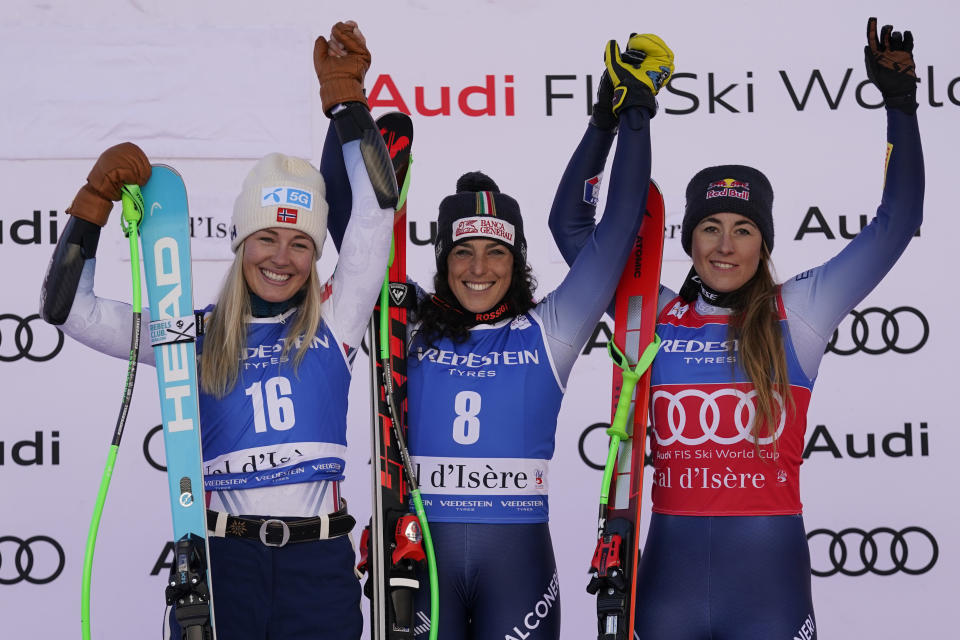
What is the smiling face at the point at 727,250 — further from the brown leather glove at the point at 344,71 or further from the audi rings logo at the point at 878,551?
the audi rings logo at the point at 878,551

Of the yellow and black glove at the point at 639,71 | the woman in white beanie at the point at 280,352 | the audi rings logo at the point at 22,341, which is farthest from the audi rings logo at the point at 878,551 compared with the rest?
the audi rings logo at the point at 22,341

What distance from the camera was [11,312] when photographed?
3971 mm

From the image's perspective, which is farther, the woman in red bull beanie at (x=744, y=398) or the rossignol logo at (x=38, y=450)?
the rossignol logo at (x=38, y=450)

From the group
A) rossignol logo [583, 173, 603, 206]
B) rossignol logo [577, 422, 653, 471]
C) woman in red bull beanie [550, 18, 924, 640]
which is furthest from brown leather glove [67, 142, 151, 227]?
rossignol logo [577, 422, 653, 471]

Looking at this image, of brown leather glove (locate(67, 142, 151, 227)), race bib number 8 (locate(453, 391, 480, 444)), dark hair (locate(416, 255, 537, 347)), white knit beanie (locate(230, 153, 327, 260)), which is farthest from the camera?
dark hair (locate(416, 255, 537, 347))

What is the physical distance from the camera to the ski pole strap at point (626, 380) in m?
2.54

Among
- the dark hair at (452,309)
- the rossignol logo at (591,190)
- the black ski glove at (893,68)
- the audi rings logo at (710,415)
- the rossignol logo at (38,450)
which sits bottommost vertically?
the audi rings logo at (710,415)

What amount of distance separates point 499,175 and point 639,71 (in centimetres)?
138

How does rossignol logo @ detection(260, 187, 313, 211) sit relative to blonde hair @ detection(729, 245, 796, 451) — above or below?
above

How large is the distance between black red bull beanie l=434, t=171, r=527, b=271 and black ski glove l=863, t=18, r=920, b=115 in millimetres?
994

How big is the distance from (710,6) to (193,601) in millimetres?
3025

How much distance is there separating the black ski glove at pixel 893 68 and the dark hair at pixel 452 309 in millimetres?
1032

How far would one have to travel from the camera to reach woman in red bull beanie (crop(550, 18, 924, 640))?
7.82ft

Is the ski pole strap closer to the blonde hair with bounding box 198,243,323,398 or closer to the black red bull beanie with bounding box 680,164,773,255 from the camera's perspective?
the black red bull beanie with bounding box 680,164,773,255
